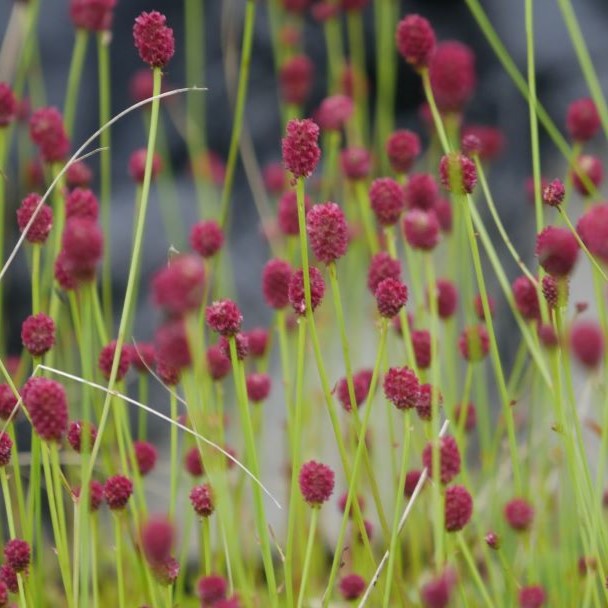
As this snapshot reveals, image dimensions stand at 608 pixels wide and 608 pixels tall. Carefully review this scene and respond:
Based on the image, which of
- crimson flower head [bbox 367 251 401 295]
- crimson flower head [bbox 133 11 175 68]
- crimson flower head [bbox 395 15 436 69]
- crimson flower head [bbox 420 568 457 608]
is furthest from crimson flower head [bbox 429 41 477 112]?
crimson flower head [bbox 420 568 457 608]

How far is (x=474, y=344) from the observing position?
3.18 feet

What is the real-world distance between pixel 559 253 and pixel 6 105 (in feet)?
2.02

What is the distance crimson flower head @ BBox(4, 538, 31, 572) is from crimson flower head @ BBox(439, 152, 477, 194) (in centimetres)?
44

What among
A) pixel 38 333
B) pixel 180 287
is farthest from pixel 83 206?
pixel 180 287

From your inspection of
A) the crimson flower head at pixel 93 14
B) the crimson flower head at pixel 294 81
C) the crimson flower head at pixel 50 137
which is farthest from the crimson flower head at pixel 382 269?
the crimson flower head at pixel 294 81

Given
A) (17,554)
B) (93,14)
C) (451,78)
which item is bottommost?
(17,554)

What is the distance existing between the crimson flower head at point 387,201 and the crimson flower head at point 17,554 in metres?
0.43

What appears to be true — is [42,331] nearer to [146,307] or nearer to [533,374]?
[533,374]

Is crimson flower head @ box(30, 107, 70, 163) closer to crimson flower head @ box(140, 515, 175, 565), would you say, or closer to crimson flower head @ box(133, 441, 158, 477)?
crimson flower head @ box(133, 441, 158, 477)

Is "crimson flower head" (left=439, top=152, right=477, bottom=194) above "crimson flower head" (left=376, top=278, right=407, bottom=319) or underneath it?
above

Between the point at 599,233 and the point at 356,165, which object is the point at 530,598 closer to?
the point at 599,233

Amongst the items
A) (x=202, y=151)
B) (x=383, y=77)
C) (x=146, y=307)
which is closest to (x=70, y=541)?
(x=146, y=307)

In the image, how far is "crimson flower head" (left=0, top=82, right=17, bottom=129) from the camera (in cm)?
115

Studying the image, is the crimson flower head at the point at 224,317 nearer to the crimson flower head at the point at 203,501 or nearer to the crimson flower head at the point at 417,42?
the crimson flower head at the point at 203,501
